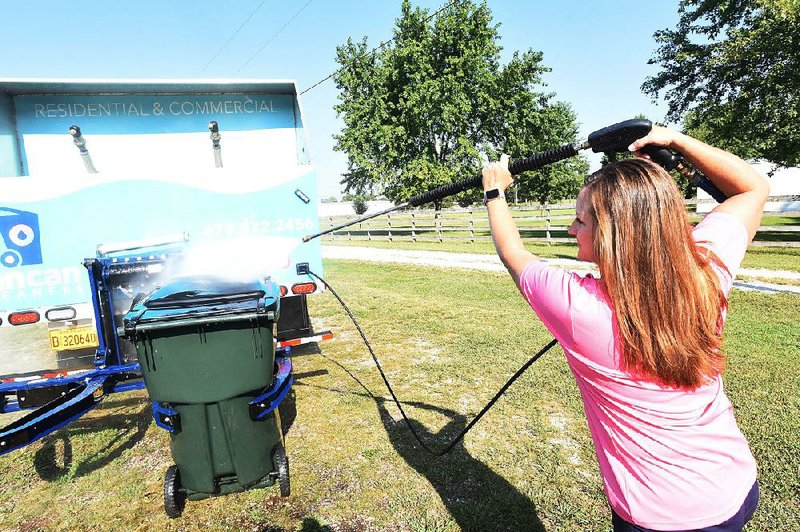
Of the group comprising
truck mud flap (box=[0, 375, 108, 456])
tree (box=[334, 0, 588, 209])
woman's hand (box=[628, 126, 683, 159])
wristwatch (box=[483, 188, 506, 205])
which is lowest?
truck mud flap (box=[0, 375, 108, 456])

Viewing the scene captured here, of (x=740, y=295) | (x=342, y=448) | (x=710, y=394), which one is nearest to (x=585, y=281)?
(x=710, y=394)

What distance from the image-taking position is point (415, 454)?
3748 millimetres

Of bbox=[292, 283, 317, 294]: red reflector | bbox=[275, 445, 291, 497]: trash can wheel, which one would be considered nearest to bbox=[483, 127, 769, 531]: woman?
bbox=[275, 445, 291, 497]: trash can wheel

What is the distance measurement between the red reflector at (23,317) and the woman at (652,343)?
189 inches

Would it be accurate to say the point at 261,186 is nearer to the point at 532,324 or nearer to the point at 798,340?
the point at 532,324

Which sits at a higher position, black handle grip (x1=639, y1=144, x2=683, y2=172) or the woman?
black handle grip (x1=639, y1=144, x2=683, y2=172)

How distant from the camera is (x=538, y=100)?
33250 mm

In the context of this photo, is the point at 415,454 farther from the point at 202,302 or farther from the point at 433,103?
the point at 433,103

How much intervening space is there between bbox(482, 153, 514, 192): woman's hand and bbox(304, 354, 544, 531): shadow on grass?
7.43 ft

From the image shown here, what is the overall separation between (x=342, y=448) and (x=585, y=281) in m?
3.13

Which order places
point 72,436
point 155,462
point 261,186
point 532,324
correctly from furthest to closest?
point 532,324 < point 261,186 < point 72,436 < point 155,462

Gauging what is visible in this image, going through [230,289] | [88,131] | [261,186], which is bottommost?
[230,289]

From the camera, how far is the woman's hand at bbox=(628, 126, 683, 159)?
163 cm

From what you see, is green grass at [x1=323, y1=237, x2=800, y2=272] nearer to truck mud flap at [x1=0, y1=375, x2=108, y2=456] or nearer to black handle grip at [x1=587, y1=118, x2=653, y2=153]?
black handle grip at [x1=587, y1=118, x2=653, y2=153]
